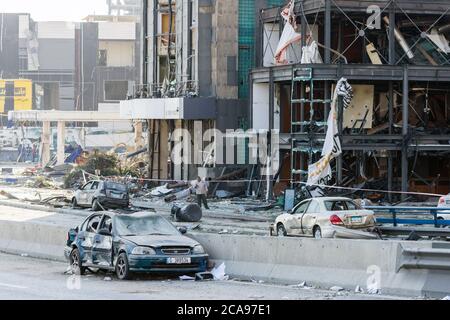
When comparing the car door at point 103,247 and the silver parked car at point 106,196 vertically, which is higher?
the car door at point 103,247

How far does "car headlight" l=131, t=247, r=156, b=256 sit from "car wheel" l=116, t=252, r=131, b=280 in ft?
0.88

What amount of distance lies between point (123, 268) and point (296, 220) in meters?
9.76

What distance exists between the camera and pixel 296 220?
3172 centimetres

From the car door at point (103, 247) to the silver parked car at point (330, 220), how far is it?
23.1 feet

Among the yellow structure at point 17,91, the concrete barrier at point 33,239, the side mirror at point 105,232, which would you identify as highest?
the yellow structure at point 17,91

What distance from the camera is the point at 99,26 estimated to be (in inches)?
5369

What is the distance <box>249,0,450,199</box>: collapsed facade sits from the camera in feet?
158

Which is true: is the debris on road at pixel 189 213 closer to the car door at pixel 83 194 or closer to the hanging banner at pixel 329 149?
the hanging banner at pixel 329 149

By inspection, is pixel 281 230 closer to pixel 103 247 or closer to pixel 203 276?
pixel 203 276

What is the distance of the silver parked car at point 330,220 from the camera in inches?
1153

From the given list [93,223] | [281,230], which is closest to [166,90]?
[281,230]

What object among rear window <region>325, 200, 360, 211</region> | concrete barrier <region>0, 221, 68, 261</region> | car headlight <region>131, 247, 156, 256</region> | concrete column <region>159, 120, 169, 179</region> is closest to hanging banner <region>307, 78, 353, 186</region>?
rear window <region>325, 200, 360, 211</region>

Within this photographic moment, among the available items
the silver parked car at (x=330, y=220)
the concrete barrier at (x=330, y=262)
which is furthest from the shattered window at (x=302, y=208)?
the concrete barrier at (x=330, y=262)
